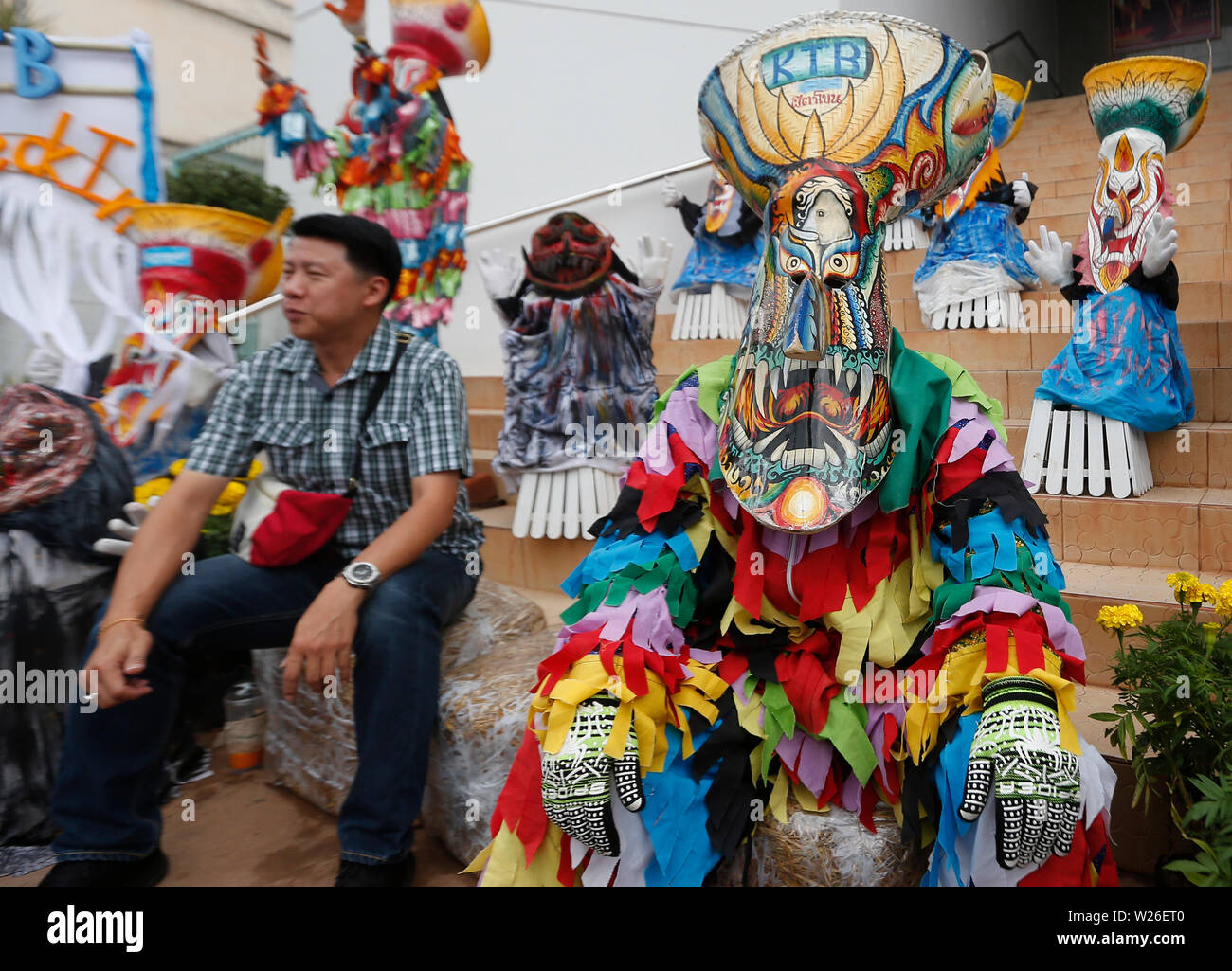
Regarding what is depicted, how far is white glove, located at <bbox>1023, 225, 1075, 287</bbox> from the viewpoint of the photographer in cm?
287

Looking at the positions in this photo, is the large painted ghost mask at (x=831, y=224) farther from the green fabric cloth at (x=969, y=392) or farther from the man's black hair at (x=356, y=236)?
the man's black hair at (x=356, y=236)

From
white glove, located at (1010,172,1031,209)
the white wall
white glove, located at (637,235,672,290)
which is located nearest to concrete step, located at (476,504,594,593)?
white glove, located at (637,235,672,290)

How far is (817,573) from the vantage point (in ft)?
5.14

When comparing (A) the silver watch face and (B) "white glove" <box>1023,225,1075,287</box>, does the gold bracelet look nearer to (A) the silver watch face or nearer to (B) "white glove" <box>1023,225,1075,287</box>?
(A) the silver watch face

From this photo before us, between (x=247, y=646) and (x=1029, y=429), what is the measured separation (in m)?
2.36

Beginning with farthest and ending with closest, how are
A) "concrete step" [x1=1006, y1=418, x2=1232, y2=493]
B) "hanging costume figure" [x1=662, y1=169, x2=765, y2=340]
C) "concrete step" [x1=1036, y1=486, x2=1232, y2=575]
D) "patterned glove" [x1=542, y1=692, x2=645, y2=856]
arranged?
"hanging costume figure" [x1=662, y1=169, x2=765, y2=340] → "concrete step" [x1=1006, y1=418, x2=1232, y2=493] → "concrete step" [x1=1036, y1=486, x2=1232, y2=575] → "patterned glove" [x1=542, y1=692, x2=645, y2=856]

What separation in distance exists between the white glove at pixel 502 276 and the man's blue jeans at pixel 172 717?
1830mm

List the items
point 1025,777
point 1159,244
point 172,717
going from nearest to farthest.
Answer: point 1025,777 < point 172,717 < point 1159,244

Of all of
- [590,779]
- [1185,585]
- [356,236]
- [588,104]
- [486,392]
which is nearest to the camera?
[590,779]

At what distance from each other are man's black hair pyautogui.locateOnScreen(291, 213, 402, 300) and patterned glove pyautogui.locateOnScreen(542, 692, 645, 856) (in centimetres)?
127

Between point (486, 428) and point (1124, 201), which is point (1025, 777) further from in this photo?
point (486, 428)

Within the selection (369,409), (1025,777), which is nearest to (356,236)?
(369,409)

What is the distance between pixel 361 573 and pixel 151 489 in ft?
3.67

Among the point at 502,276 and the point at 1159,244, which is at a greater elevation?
the point at 502,276
